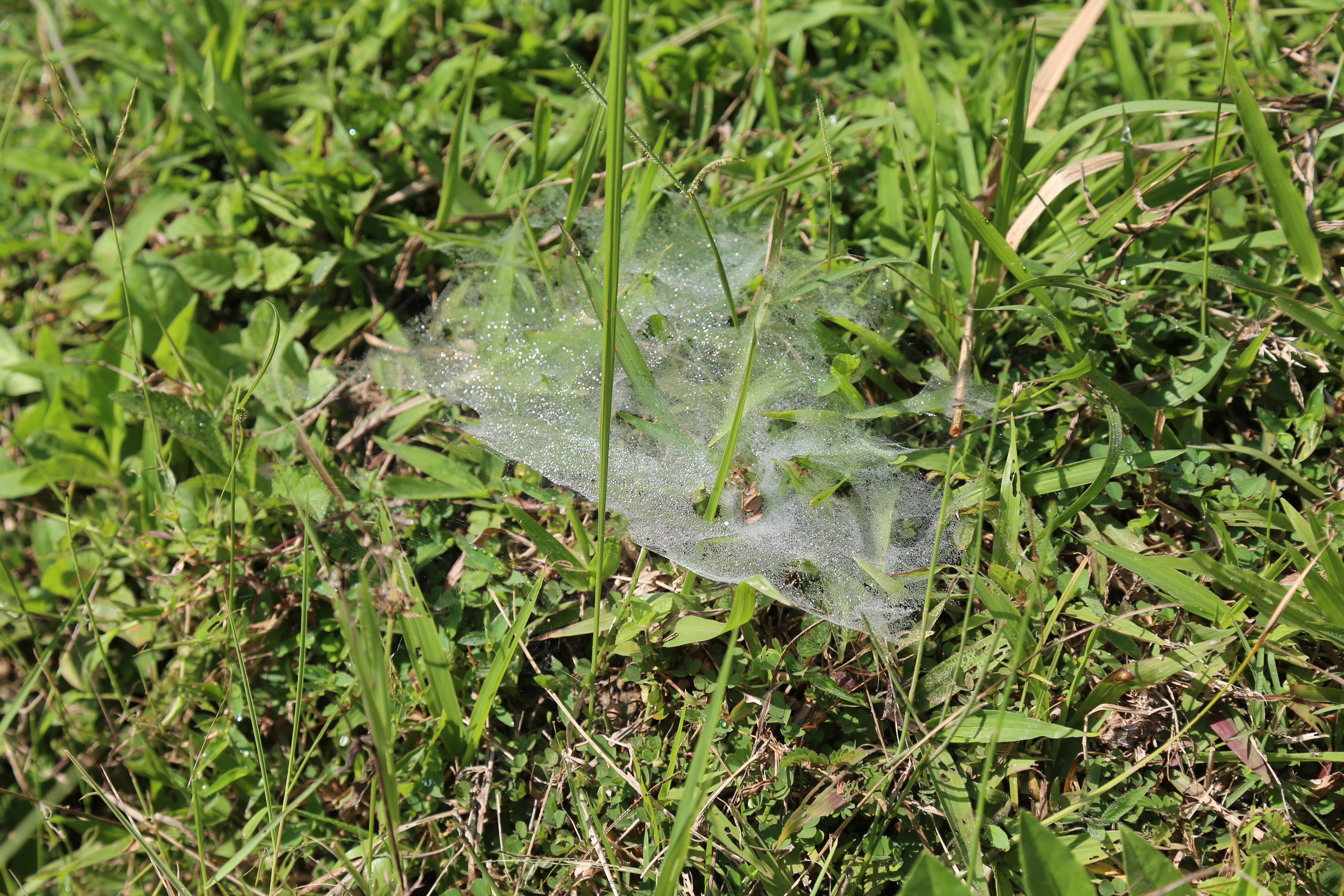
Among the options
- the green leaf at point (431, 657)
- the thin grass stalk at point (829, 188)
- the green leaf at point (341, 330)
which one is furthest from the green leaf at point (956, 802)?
the green leaf at point (341, 330)

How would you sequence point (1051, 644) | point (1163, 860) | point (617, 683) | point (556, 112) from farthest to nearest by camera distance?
point (556, 112)
point (617, 683)
point (1051, 644)
point (1163, 860)

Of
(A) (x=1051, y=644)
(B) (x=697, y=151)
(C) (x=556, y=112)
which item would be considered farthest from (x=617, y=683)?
(C) (x=556, y=112)

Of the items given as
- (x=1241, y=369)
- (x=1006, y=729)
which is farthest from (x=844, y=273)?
(x=1006, y=729)

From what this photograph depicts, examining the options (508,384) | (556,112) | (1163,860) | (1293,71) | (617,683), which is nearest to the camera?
(1163,860)

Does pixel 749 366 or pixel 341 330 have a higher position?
pixel 749 366

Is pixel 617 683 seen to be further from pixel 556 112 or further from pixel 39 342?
pixel 39 342

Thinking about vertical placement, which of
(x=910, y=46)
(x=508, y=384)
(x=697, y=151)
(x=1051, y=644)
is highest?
(x=910, y=46)

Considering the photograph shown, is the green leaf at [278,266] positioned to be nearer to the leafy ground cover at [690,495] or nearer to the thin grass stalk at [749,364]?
the leafy ground cover at [690,495]

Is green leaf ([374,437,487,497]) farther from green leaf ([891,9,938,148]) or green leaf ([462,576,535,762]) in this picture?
green leaf ([891,9,938,148])

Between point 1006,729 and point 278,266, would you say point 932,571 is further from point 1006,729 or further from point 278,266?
point 278,266
